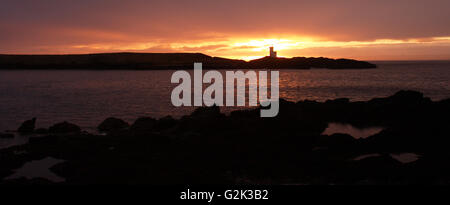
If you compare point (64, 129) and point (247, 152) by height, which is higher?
point (64, 129)

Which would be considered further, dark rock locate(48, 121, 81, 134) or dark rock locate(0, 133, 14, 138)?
dark rock locate(0, 133, 14, 138)

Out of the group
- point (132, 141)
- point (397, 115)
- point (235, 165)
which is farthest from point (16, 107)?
point (397, 115)

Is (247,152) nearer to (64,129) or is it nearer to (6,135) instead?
(64,129)

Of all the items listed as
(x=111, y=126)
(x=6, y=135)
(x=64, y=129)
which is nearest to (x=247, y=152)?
(x=111, y=126)

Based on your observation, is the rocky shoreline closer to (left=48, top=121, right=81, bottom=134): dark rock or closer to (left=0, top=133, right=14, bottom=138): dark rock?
(left=48, top=121, right=81, bottom=134): dark rock

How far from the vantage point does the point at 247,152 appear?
16.6 metres

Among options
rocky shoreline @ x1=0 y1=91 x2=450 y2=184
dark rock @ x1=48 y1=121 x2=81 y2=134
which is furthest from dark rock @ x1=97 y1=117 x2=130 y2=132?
dark rock @ x1=48 y1=121 x2=81 y2=134

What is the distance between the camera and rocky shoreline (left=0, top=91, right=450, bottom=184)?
13.8 metres

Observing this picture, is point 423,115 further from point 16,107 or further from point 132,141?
point 16,107

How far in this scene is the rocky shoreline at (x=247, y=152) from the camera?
13.8 meters

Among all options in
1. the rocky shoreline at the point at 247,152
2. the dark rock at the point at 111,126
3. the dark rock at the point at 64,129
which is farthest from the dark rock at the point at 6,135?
the dark rock at the point at 111,126

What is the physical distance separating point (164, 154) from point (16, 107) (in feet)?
105

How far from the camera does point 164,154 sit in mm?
16344
